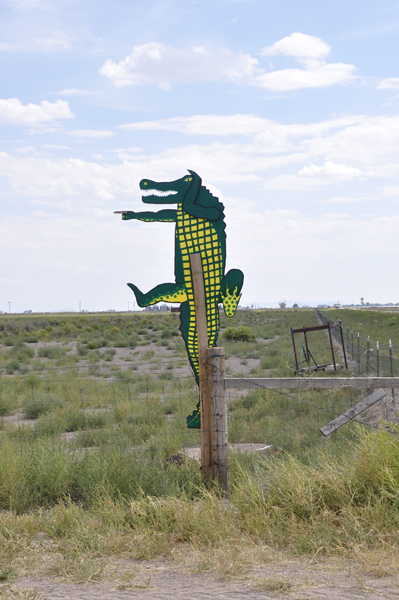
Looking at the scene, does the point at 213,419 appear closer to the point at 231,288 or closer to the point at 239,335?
A: the point at 231,288

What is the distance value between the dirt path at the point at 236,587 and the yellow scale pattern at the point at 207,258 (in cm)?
369

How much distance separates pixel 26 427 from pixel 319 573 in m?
7.87

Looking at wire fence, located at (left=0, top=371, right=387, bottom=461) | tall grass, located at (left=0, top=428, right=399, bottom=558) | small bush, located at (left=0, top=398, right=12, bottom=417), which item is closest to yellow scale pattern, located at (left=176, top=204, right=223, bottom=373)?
wire fence, located at (left=0, top=371, right=387, bottom=461)

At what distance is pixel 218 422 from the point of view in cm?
668

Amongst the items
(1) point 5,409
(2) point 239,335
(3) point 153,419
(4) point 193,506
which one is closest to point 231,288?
(4) point 193,506

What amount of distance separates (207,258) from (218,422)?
2481 mm

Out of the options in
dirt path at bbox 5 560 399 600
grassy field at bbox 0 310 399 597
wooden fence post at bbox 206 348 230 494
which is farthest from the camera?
wooden fence post at bbox 206 348 230 494

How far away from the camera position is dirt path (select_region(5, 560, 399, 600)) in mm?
4176

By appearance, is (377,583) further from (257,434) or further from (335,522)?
(257,434)

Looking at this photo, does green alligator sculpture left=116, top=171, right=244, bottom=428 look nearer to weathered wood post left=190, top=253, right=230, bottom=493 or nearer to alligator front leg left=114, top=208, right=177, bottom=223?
alligator front leg left=114, top=208, right=177, bottom=223

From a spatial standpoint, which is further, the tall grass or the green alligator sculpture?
the green alligator sculpture

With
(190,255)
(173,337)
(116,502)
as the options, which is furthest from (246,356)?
(116,502)

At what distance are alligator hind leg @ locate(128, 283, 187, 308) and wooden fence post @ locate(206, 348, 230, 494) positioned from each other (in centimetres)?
168

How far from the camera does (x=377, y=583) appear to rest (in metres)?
4.33
